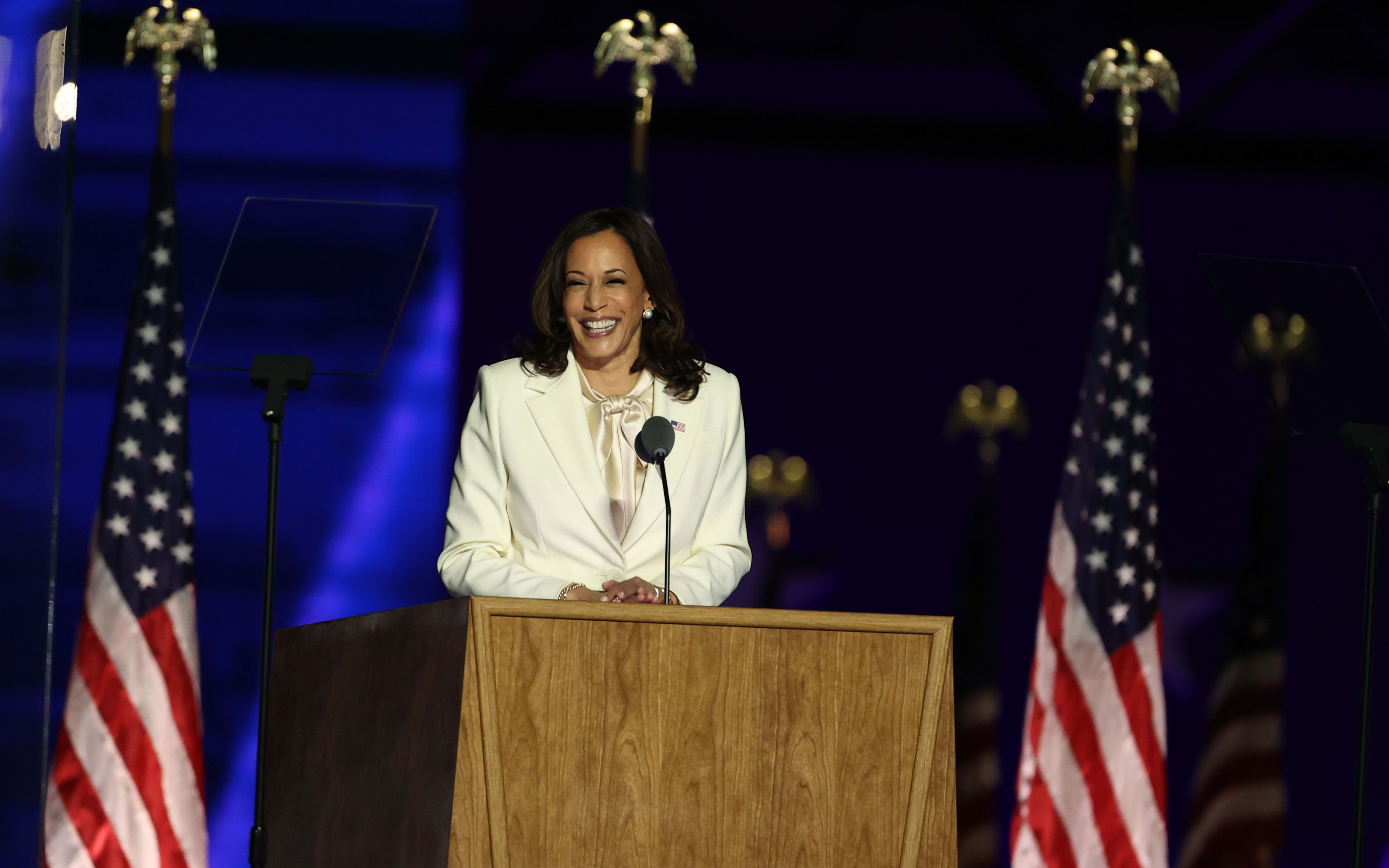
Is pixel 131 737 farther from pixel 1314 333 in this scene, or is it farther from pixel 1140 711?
pixel 1314 333

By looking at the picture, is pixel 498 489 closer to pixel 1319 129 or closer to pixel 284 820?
pixel 284 820

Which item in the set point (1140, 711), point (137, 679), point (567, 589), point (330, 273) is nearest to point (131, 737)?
point (137, 679)

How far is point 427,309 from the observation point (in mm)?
5137

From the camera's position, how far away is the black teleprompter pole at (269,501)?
2.68 meters

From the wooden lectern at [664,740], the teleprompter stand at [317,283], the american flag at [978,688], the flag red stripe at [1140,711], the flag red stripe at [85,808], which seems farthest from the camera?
the american flag at [978,688]

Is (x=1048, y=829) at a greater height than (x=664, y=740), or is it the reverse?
(x=664, y=740)

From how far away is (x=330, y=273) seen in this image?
3.49 meters

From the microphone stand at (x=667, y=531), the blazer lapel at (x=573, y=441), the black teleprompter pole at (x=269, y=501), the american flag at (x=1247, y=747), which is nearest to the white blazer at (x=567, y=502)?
the blazer lapel at (x=573, y=441)

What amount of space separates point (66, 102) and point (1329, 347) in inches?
102

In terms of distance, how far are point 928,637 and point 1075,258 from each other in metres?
4.05

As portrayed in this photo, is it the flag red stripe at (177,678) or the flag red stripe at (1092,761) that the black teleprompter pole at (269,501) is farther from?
the flag red stripe at (1092,761)

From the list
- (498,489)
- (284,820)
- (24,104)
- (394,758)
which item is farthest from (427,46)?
(24,104)

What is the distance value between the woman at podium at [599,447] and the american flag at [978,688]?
2847mm

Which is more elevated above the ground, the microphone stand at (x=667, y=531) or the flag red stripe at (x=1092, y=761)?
the microphone stand at (x=667, y=531)
